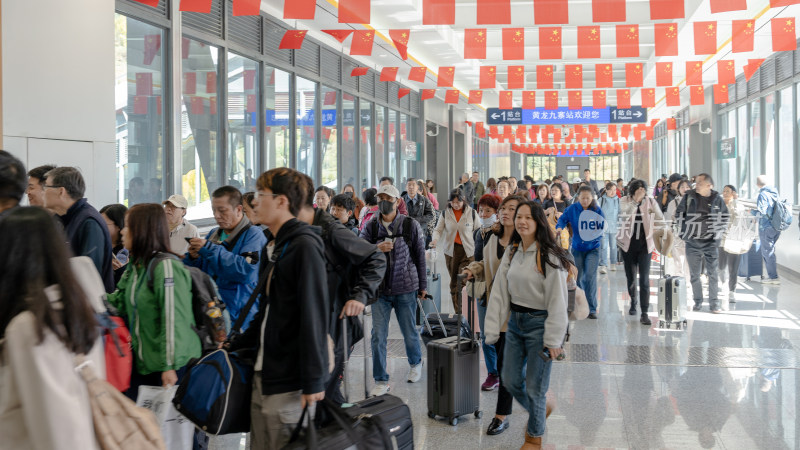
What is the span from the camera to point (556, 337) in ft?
15.2

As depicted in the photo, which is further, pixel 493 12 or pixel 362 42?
pixel 362 42

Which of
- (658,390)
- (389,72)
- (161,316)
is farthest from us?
(389,72)

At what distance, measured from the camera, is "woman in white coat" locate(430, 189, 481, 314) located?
870cm

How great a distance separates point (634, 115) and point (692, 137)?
2.97 metres

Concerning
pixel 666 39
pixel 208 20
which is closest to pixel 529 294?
pixel 208 20

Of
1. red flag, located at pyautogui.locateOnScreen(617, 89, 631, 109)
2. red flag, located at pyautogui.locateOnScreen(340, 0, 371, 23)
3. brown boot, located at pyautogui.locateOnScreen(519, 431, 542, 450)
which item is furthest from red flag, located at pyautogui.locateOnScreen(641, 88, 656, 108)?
brown boot, located at pyautogui.locateOnScreen(519, 431, 542, 450)

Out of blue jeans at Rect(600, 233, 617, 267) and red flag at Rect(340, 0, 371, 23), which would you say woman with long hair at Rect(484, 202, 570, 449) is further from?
blue jeans at Rect(600, 233, 617, 267)

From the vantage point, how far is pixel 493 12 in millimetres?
10086

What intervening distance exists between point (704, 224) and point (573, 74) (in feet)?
31.5

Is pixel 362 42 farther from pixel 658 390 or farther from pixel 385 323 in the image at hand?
pixel 658 390

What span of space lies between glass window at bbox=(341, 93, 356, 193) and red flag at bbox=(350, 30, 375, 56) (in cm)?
501

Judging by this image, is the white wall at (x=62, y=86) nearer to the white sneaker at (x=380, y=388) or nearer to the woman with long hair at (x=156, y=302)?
the woman with long hair at (x=156, y=302)

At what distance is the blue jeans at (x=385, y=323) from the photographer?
6.57 meters

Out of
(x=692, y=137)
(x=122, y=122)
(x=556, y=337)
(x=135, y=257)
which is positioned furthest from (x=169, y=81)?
(x=692, y=137)
